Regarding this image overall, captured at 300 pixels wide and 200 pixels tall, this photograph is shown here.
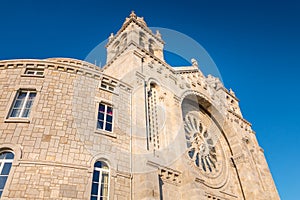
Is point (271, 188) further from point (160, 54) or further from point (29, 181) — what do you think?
point (29, 181)

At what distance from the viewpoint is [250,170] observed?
18391 mm

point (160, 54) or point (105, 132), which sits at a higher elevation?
point (160, 54)

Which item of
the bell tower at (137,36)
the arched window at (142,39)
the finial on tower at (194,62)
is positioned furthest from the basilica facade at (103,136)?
the finial on tower at (194,62)

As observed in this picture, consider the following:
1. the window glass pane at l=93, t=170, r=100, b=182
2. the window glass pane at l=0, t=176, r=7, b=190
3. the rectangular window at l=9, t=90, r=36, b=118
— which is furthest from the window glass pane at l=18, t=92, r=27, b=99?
the window glass pane at l=93, t=170, r=100, b=182

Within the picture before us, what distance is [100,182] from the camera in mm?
8789

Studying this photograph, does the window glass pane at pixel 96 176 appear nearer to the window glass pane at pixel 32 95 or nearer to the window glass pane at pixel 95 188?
the window glass pane at pixel 95 188

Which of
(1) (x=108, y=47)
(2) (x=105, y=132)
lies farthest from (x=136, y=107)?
(1) (x=108, y=47)

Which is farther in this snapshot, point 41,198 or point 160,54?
point 160,54

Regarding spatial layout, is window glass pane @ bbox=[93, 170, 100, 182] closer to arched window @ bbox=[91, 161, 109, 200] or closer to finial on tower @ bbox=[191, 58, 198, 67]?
arched window @ bbox=[91, 161, 109, 200]

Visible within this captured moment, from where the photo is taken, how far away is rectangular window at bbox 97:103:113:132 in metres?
10.6

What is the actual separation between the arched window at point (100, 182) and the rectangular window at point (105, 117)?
6.14 ft

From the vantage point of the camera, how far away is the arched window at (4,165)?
303 inches

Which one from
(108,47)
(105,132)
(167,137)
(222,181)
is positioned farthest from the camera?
(108,47)

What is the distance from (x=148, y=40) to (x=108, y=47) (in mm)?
4679
